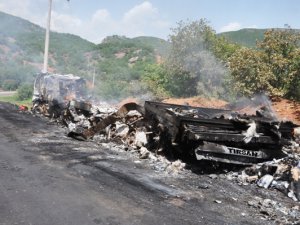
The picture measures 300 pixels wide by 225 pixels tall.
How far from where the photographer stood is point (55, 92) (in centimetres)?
1752

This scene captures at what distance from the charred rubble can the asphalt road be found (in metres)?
0.72

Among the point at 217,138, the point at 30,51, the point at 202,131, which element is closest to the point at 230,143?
the point at 217,138

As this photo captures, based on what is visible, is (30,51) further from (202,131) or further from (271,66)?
(202,131)

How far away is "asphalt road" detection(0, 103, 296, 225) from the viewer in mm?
5008

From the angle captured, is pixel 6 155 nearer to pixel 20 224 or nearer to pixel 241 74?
pixel 20 224

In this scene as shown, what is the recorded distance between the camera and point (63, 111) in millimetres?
15695

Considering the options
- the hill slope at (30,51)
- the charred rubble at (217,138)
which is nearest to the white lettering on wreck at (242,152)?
the charred rubble at (217,138)

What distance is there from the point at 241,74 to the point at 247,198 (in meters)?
14.2

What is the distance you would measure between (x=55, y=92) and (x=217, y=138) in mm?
11388

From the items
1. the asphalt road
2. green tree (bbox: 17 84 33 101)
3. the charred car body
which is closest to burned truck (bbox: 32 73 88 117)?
the charred car body

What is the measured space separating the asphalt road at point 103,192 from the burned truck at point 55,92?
285 inches

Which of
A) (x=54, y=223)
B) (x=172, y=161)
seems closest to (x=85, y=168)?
(x=172, y=161)

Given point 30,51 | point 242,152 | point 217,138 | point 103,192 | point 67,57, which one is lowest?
point 103,192

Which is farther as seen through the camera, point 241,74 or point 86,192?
point 241,74
